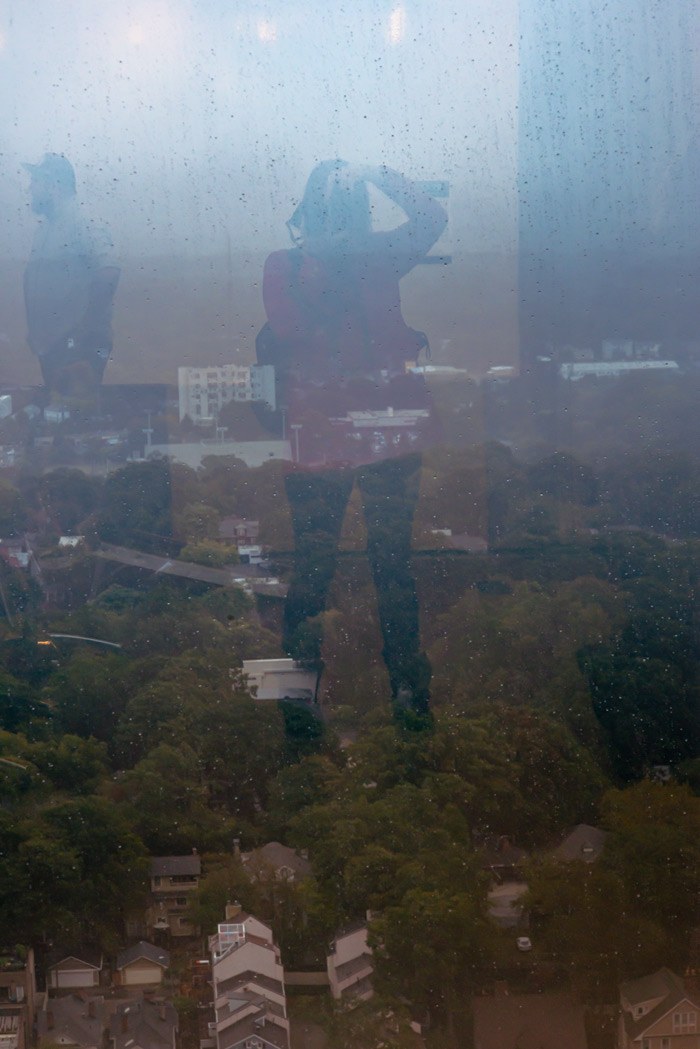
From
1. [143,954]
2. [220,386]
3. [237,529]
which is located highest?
[220,386]

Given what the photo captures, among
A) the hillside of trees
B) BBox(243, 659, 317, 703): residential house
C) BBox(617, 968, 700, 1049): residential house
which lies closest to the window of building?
BBox(617, 968, 700, 1049): residential house

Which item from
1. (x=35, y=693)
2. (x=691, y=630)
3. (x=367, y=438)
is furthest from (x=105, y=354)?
(x=691, y=630)

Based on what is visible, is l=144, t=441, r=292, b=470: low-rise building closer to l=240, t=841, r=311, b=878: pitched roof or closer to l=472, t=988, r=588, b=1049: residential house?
l=240, t=841, r=311, b=878: pitched roof

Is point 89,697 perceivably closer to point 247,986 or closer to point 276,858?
point 276,858

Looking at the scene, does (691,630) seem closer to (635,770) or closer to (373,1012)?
(635,770)

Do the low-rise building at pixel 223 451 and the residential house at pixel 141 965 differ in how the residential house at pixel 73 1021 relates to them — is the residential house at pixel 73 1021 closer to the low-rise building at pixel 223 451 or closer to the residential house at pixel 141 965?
the residential house at pixel 141 965

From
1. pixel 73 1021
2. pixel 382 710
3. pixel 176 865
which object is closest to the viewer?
pixel 73 1021

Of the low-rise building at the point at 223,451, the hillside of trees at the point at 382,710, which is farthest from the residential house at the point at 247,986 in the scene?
the low-rise building at the point at 223,451

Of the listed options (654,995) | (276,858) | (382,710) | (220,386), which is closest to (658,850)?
(654,995)
